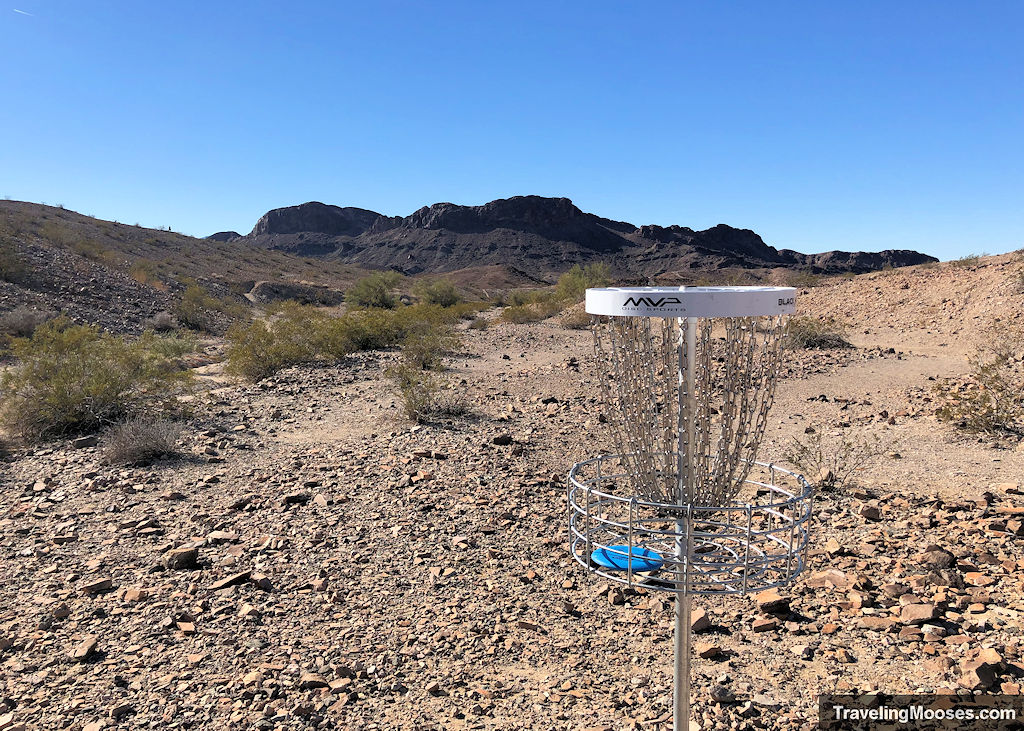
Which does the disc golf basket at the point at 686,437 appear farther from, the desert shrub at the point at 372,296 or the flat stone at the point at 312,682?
the desert shrub at the point at 372,296

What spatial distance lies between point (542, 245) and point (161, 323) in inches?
3407

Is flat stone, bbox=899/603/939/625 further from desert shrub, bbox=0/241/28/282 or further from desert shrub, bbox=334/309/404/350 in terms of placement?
desert shrub, bbox=0/241/28/282

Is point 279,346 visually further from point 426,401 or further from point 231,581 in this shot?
point 231,581

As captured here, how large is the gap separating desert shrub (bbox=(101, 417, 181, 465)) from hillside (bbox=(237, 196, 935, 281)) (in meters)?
85.4

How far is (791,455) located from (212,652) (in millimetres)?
6275

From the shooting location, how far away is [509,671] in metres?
3.88

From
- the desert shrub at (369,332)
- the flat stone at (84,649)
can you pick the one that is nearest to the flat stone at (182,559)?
the flat stone at (84,649)

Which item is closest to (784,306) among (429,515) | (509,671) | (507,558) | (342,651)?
(509,671)

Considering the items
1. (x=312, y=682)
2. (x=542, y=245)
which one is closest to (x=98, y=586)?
(x=312, y=682)

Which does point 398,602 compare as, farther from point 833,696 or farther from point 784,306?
point 784,306

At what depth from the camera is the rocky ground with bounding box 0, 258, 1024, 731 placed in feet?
11.8

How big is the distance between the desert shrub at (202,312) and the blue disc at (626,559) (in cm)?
2542

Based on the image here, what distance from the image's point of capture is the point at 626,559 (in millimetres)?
2453

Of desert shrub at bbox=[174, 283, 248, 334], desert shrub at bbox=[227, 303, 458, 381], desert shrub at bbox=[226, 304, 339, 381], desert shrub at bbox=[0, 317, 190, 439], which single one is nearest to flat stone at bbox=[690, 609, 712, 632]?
desert shrub at bbox=[0, 317, 190, 439]
